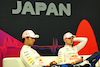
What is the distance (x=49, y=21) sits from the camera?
15.5ft

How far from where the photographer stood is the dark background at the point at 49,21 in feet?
14.6

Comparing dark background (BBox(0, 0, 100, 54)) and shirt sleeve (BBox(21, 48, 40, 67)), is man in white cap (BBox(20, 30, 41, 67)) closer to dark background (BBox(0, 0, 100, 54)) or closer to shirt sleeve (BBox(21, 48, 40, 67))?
shirt sleeve (BBox(21, 48, 40, 67))

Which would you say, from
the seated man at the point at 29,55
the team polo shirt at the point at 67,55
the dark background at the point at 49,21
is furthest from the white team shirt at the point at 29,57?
the dark background at the point at 49,21

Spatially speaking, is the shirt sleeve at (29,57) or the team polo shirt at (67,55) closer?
the shirt sleeve at (29,57)

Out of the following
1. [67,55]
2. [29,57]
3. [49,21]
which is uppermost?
[49,21]

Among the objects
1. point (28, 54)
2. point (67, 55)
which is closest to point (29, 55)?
point (28, 54)

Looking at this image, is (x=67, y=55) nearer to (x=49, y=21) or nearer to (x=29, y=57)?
(x=29, y=57)

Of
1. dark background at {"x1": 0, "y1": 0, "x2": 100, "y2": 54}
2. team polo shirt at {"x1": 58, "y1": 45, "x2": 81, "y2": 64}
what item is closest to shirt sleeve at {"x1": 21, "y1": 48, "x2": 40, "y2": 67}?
team polo shirt at {"x1": 58, "y1": 45, "x2": 81, "y2": 64}

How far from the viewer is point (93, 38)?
502 cm

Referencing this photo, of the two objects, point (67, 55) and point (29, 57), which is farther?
point (67, 55)

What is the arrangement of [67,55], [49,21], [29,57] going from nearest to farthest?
[29,57] → [67,55] → [49,21]

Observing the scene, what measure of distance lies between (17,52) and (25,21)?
2.51 feet

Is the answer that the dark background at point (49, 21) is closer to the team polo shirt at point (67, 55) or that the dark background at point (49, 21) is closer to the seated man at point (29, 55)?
the team polo shirt at point (67, 55)

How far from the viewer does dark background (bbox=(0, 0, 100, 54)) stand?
4.46m
